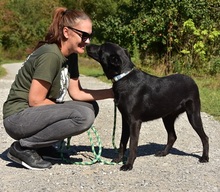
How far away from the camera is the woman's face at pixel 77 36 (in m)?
4.30

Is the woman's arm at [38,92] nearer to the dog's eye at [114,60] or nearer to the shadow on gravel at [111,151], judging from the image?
the dog's eye at [114,60]

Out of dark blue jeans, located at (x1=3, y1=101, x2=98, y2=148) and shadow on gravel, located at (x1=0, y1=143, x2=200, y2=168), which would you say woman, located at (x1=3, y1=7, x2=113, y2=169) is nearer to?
dark blue jeans, located at (x1=3, y1=101, x2=98, y2=148)

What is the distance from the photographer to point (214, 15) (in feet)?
47.6

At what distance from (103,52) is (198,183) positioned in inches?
63.4

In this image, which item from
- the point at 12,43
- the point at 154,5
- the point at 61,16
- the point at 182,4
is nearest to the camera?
the point at 61,16

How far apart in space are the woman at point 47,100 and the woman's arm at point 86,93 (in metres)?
0.38

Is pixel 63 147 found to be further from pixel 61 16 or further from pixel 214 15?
pixel 214 15

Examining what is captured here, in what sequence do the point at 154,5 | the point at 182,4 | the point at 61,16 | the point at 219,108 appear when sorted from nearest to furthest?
the point at 61,16 < the point at 219,108 < the point at 182,4 < the point at 154,5

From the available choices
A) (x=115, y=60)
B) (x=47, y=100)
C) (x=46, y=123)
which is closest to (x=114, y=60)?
(x=115, y=60)

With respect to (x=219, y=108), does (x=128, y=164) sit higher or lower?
higher

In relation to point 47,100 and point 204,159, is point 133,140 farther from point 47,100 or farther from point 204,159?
point 47,100

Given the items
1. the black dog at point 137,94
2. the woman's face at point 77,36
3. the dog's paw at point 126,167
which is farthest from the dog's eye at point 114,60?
the dog's paw at point 126,167

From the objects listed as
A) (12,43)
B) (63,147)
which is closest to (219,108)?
(63,147)

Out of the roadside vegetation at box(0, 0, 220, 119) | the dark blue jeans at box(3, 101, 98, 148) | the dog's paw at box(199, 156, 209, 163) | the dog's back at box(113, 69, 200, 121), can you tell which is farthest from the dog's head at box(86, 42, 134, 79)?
the roadside vegetation at box(0, 0, 220, 119)
